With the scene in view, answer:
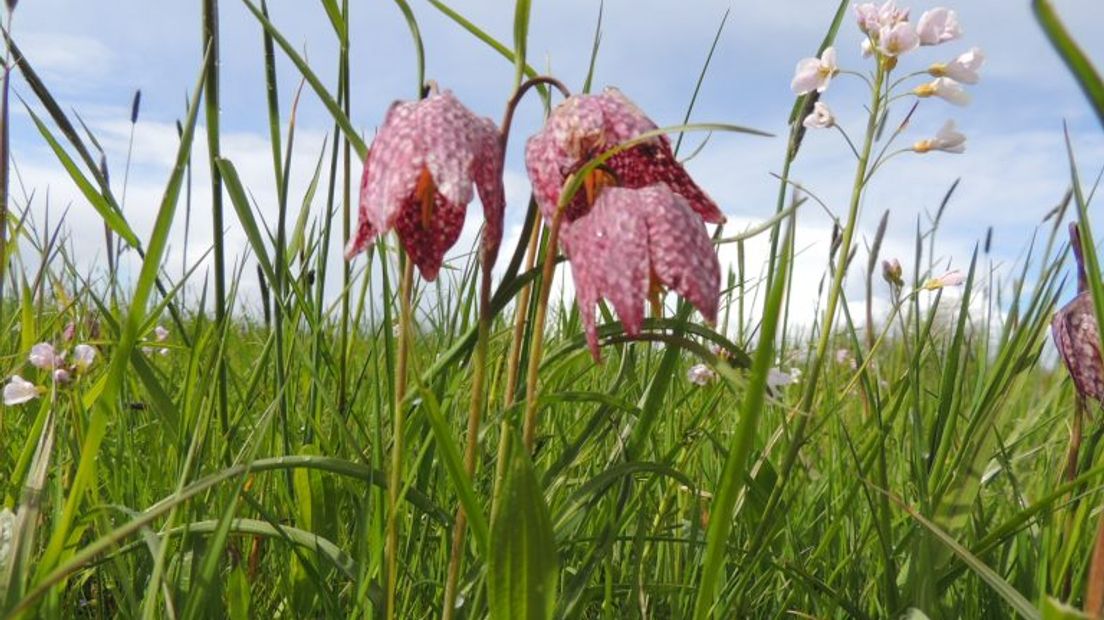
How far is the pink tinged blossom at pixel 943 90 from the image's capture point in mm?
1311

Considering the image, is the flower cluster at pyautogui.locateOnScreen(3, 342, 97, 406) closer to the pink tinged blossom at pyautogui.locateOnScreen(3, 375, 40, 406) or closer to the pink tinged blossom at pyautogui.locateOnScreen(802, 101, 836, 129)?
the pink tinged blossom at pyautogui.locateOnScreen(3, 375, 40, 406)

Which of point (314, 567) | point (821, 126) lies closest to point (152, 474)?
point (314, 567)

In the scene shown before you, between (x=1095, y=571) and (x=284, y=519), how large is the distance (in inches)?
42.8

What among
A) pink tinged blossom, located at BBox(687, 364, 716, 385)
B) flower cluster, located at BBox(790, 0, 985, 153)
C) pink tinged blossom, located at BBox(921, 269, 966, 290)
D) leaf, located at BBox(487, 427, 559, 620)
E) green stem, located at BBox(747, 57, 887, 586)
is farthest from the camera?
pink tinged blossom, located at BBox(687, 364, 716, 385)

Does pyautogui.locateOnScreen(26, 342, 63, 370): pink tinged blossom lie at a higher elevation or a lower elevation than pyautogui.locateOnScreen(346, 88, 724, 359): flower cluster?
lower

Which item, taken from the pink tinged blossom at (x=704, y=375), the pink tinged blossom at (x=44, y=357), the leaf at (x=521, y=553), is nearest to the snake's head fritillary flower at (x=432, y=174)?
the leaf at (x=521, y=553)

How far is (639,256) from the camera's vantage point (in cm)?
85

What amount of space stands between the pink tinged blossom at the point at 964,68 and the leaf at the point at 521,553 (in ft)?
2.78

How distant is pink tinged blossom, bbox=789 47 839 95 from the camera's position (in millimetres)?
1280

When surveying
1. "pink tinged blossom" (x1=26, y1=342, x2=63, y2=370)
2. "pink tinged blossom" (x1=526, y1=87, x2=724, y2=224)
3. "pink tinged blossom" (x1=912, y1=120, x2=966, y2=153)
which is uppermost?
"pink tinged blossom" (x1=912, y1=120, x2=966, y2=153)

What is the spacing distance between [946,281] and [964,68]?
326 mm

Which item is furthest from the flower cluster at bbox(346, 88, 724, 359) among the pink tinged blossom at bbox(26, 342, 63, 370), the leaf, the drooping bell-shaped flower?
the pink tinged blossom at bbox(26, 342, 63, 370)

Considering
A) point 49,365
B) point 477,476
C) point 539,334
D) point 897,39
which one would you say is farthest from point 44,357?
point 897,39

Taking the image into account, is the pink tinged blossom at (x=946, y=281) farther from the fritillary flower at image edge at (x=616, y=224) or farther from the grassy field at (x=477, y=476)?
the fritillary flower at image edge at (x=616, y=224)
